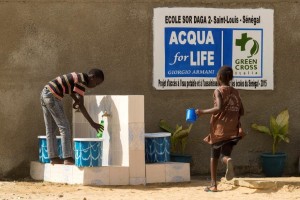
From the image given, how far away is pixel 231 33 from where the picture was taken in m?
11.7

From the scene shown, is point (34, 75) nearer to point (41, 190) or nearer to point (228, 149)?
point (41, 190)

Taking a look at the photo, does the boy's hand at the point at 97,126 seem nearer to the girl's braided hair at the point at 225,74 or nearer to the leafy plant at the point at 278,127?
the girl's braided hair at the point at 225,74

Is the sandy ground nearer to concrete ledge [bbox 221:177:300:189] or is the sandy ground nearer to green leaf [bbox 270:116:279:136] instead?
concrete ledge [bbox 221:177:300:189]

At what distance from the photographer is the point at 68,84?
10.4 meters

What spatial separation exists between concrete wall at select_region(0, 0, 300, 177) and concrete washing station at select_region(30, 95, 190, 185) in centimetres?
70

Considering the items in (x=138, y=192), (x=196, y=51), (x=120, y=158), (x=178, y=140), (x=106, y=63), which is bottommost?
(x=138, y=192)

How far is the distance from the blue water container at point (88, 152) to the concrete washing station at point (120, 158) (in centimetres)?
4

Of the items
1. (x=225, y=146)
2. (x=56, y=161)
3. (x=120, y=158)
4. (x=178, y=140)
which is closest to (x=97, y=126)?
(x=120, y=158)

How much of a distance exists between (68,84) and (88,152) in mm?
928

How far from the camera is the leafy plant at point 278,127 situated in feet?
37.8

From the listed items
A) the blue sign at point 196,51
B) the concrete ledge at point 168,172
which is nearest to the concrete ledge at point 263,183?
the concrete ledge at point 168,172

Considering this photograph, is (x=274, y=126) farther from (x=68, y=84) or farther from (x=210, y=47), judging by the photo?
(x=68, y=84)

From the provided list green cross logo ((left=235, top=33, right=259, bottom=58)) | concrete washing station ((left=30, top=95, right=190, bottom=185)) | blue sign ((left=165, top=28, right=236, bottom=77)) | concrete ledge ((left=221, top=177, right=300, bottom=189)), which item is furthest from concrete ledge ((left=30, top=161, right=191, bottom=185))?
green cross logo ((left=235, top=33, right=259, bottom=58))

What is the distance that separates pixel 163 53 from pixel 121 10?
0.86 meters
